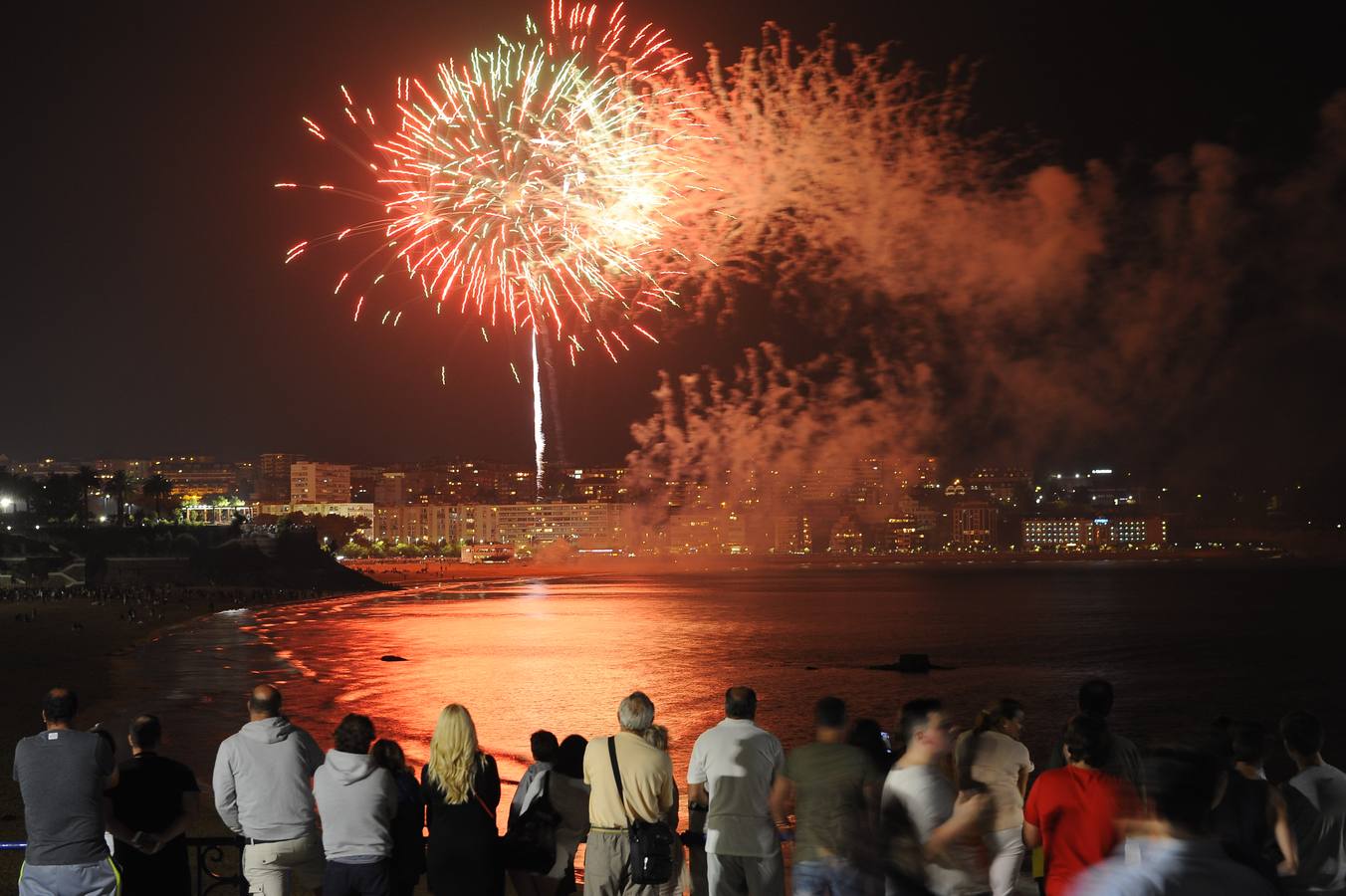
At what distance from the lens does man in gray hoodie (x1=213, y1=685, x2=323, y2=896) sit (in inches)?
243

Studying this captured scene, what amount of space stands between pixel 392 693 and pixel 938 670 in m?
22.7

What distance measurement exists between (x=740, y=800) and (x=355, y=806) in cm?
188

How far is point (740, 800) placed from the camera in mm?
6156

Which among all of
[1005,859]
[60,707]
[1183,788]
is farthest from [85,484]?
[1183,788]

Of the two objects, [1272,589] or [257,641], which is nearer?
[257,641]

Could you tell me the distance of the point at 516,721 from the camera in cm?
3120

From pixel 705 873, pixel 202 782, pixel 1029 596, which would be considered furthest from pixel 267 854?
pixel 1029 596

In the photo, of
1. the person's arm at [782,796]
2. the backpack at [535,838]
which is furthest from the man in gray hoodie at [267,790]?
the person's arm at [782,796]

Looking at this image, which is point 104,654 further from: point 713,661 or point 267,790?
point 267,790

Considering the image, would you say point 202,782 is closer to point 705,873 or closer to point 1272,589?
point 705,873

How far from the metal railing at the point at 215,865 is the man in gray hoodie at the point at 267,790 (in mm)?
204

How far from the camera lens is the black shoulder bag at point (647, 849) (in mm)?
6023

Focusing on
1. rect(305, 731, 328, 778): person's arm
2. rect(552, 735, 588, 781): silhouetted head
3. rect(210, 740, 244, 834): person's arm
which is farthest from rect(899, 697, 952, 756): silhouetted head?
rect(210, 740, 244, 834): person's arm

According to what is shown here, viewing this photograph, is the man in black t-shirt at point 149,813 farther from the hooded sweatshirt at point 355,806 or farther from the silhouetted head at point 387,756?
the silhouetted head at point 387,756
